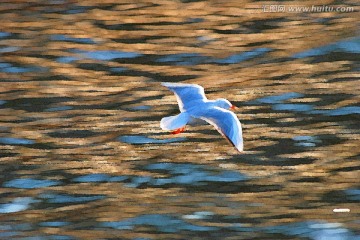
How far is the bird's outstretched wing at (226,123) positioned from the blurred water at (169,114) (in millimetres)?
710

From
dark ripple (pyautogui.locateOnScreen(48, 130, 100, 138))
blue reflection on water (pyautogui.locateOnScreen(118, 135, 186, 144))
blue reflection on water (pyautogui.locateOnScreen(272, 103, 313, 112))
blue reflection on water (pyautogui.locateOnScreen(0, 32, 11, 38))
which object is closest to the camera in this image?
blue reflection on water (pyautogui.locateOnScreen(118, 135, 186, 144))

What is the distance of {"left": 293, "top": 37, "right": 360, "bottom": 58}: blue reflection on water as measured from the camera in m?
11.0

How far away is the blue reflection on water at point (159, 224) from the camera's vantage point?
7.49 m

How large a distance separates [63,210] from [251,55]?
13.1 ft

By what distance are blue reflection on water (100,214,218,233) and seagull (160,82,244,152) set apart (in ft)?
2.15

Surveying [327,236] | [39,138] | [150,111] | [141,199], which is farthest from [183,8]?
[327,236]

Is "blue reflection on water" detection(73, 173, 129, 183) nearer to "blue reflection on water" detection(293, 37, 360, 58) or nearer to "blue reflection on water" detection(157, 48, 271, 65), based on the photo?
"blue reflection on water" detection(157, 48, 271, 65)

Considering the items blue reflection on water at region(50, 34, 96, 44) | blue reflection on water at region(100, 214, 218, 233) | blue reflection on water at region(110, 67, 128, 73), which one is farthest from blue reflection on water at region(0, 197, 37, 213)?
blue reflection on water at region(50, 34, 96, 44)

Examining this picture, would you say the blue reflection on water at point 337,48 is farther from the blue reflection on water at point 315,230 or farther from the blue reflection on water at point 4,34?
the blue reflection on water at point 315,230

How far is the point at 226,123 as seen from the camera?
7301 millimetres

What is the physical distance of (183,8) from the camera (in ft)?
41.9

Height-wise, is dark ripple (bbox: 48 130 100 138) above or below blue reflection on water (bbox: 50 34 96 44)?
below

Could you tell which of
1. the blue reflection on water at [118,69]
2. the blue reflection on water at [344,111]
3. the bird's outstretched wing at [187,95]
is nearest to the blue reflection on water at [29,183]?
the bird's outstretched wing at [187,95]

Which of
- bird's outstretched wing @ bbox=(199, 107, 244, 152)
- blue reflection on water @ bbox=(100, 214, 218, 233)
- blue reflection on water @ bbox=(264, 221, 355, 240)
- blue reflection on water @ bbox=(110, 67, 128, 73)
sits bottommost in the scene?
blue reflection on water @ bbox=(264, 221, 355, 240)
